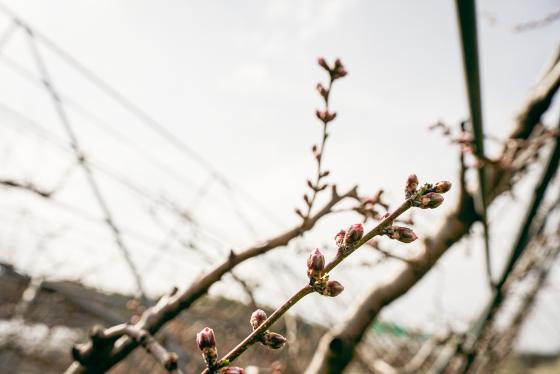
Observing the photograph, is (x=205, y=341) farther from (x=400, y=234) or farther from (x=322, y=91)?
(x=322, y=91)

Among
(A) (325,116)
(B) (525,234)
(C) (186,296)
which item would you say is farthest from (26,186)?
(B) (525,234)

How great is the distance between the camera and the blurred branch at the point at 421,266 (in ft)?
5.63

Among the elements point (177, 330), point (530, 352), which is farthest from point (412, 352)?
point (530, 352)

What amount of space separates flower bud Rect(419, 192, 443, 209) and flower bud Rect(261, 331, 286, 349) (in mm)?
322

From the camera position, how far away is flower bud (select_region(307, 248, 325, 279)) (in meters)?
0.56

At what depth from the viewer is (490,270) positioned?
8.93 feet

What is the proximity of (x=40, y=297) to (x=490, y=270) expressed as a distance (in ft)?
20.8

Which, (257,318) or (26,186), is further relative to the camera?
(26,186)

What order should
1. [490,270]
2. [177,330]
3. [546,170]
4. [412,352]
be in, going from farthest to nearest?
1. [412,352]
2. [177,330]
3. [490,270]
4. [546,170]

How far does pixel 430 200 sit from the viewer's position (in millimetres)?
555

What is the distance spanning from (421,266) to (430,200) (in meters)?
1.32

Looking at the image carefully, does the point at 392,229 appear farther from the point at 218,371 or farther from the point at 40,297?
the point at 40,297

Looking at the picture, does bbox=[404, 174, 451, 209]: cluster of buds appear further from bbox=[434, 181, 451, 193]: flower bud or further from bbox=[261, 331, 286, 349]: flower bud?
bbox=[261, 331, 286, 349]: flower bud

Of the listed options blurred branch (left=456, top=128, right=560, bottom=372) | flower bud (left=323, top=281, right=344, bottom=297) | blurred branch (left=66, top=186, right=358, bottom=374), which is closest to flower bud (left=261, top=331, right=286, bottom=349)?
flower bud (left=323, top=281, right=344, bottom=297)
